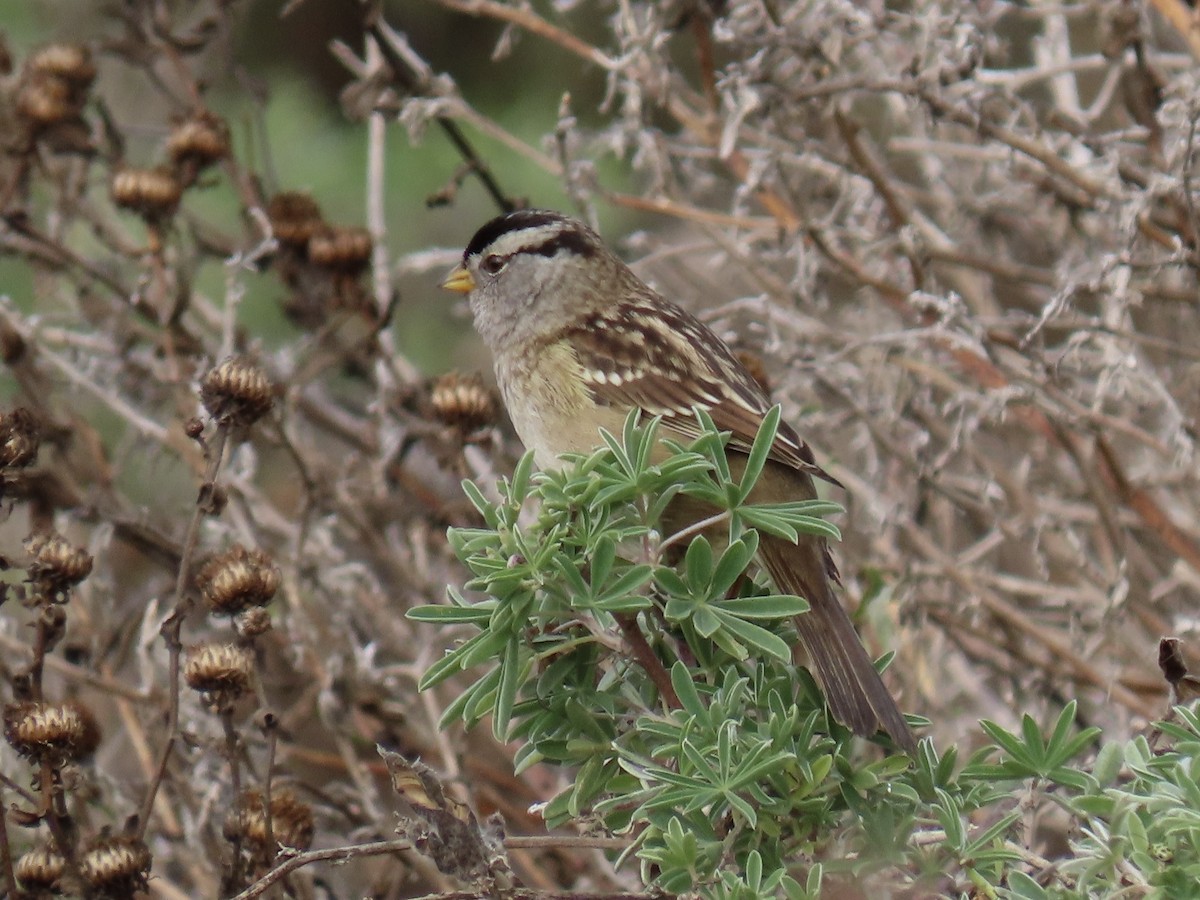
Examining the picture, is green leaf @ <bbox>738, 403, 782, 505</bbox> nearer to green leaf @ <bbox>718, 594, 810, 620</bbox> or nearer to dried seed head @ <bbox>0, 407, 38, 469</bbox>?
green leaf @ <bbox>718, 594, 810, 620</bbox>

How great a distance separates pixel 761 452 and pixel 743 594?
568 mm

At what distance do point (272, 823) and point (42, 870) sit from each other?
355 mm

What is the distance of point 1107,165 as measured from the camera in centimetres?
334

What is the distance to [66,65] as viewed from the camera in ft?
11.9

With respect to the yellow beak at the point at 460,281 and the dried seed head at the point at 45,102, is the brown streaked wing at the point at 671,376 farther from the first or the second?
the dried seed head at the point at 45,102

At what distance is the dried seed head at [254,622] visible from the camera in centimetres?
236

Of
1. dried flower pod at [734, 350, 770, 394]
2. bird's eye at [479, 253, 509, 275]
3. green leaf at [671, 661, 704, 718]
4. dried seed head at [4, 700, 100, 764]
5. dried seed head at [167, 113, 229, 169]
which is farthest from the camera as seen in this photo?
bird's eye at [479, 253, 509, 275]

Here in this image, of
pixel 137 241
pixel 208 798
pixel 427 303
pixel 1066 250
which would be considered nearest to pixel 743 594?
pixel 208 798

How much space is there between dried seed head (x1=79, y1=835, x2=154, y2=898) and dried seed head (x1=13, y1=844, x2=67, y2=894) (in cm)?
4

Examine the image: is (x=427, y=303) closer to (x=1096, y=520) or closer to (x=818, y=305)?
(x=818, y=305)

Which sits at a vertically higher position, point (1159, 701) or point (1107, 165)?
point (1107, 165)

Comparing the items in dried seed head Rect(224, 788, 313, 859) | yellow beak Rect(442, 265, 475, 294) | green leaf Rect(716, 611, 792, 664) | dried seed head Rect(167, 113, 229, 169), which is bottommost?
dried seed head Rect(224, 788, 313, 859)

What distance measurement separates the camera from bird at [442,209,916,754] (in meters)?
2.52

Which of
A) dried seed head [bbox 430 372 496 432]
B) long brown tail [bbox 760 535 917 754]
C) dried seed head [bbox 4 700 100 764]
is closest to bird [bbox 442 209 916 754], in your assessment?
long brown tail [bbox 760 535 917 754]
